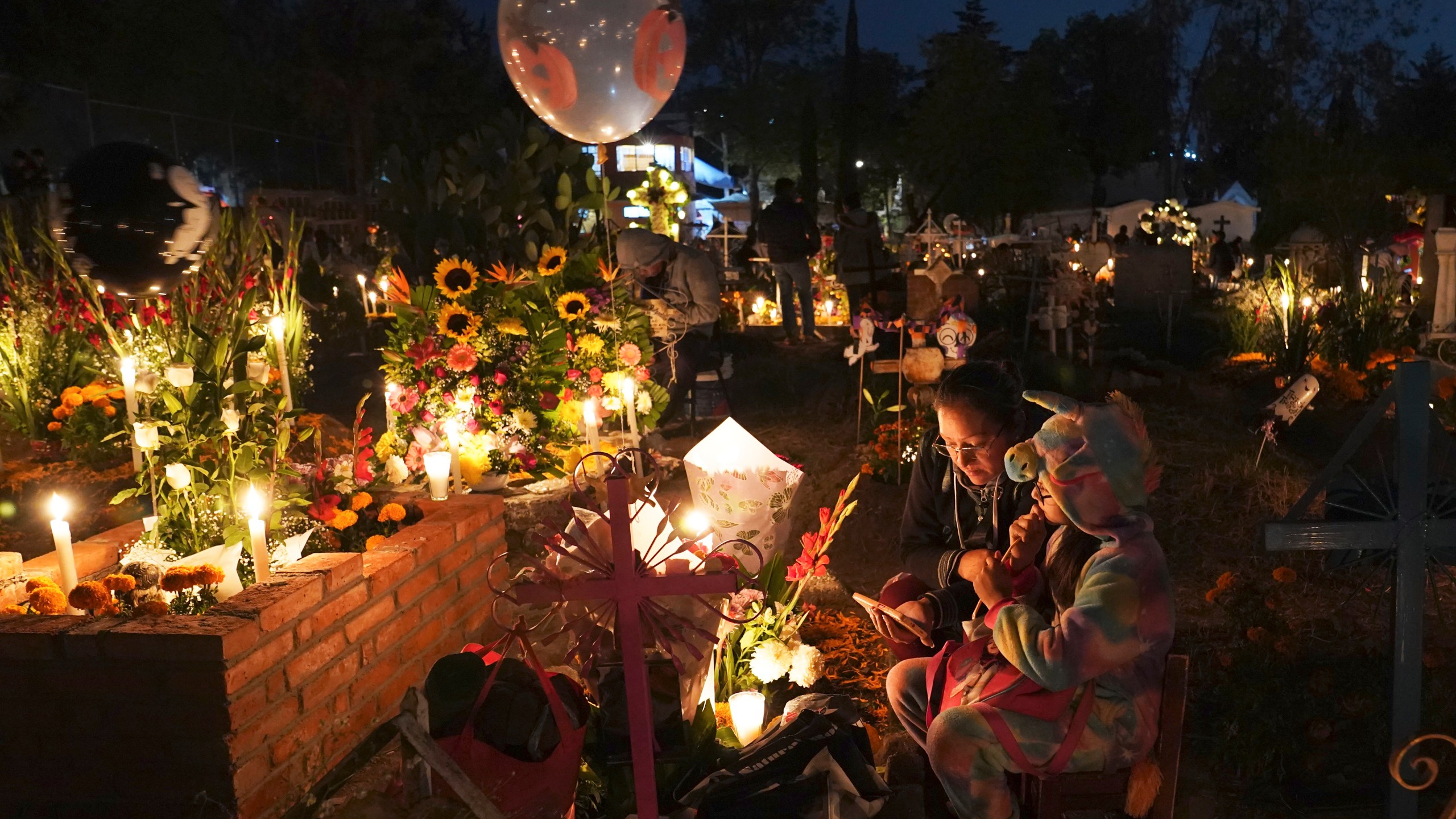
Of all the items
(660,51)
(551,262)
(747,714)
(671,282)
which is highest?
(660,51)

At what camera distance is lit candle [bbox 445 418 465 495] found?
540 cm

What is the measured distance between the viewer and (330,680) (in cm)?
347

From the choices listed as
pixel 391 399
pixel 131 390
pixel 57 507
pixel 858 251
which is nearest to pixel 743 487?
pixel 57 507

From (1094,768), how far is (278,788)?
7.44ft

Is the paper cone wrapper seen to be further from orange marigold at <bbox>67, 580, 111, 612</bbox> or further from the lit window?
the lit window

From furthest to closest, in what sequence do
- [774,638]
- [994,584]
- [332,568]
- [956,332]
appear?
[956,332] → [774,638] → [332,568] → [994,584]

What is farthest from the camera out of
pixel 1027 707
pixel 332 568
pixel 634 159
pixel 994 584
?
pixel 634 159

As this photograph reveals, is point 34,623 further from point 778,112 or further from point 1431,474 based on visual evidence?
point 778,112

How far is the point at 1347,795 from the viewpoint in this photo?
3.22 metres

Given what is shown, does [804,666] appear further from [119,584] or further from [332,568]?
[119,584]

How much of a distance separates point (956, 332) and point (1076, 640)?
4.59 meters

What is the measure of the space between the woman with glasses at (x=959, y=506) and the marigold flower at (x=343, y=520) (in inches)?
76.0

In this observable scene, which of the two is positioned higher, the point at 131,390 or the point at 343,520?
the point at 131,390

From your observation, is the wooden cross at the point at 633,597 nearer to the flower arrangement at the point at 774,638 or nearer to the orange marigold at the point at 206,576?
the flower arrangement at the point at 774,638
